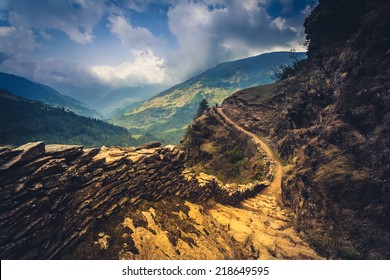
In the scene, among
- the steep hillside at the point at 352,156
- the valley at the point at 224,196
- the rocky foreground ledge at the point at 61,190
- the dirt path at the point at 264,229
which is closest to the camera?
the rocky foreground ledge at the point at 61,190

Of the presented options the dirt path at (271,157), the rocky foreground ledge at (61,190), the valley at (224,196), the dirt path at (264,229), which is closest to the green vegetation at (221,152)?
the dirt path at (271,157)

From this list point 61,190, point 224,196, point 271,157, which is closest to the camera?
point 61,190

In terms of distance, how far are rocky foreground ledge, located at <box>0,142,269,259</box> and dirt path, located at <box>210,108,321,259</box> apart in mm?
6357

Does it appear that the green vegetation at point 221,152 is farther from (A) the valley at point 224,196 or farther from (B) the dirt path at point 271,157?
(A) the valley at point 224,196

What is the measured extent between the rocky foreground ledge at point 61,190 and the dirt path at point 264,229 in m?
6.36

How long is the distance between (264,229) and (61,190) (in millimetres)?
16095

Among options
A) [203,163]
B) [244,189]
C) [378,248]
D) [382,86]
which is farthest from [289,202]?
[203,163]

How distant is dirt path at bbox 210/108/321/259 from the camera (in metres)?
16.6

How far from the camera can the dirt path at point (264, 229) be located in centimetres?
1662

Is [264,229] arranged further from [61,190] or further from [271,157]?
[271,157]

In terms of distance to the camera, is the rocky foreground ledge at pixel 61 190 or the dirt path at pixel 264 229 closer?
the rocky foreground ledge at pixel 61 190

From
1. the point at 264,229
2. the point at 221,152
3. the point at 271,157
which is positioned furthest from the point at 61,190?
the point at 221,152

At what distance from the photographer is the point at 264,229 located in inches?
776
